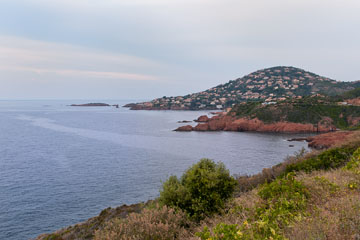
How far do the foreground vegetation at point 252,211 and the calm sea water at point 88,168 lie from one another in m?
14.4

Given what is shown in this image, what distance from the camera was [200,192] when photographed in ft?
32.3

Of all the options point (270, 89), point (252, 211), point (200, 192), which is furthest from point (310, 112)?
point (270, 89)

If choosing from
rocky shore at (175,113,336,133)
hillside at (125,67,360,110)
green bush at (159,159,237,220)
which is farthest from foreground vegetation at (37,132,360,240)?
hillside at (125,67,360,110)

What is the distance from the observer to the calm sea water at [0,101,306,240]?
21.5 m

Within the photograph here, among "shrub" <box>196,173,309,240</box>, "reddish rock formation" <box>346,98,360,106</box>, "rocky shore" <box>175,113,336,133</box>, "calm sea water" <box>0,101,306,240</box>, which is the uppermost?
"reddish rock formation" <box>346,98,360,106</box>

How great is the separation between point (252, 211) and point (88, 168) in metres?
31.1

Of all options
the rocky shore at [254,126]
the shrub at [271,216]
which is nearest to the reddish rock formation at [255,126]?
the rocky shore at [254,126]

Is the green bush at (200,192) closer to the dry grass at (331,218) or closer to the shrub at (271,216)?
the shrub at (271,216)

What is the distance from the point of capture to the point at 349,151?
575 inches

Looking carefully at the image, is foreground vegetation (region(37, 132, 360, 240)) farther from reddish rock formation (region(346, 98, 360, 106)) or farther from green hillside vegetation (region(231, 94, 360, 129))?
reddish rock formation (region(346, 98, 360, 106))

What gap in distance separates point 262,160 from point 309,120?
38.2 m

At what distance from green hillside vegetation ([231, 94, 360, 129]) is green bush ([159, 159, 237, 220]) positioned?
64.5 meters

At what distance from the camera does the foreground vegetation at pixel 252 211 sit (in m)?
4.77

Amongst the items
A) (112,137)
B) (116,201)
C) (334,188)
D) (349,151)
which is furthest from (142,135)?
(334,188)
